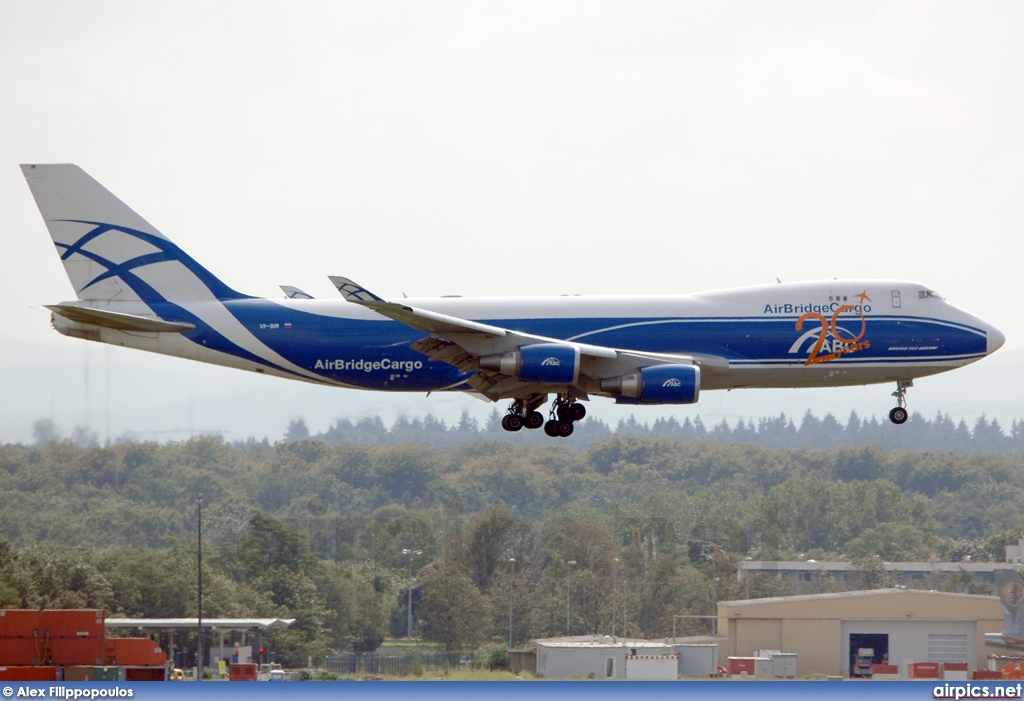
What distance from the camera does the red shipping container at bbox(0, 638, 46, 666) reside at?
153 feet

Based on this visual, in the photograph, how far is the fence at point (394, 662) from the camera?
61.3m

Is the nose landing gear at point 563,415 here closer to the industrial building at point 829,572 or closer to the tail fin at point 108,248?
the tail fin at point 108,248

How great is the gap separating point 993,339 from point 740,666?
19634mm

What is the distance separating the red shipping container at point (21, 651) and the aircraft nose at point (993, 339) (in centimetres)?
3374

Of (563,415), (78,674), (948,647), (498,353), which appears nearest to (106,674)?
Result: (78,674)

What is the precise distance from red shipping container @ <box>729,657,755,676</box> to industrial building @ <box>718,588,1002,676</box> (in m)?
2.93

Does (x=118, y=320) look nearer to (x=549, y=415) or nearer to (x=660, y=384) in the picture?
(x=549, y=415)

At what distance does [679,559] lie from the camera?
82.6m

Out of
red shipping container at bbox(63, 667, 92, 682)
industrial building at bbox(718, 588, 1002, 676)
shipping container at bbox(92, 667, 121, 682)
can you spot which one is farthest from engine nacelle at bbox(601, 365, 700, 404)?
industrial building at bbox(718, 588, 1002, 676)

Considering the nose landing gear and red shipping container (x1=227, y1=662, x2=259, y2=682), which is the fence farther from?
the nose landing gear

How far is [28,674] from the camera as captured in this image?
44.1m

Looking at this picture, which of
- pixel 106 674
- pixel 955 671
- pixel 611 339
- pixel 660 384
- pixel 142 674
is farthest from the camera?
pixel 955 671

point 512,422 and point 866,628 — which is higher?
point 512,422
